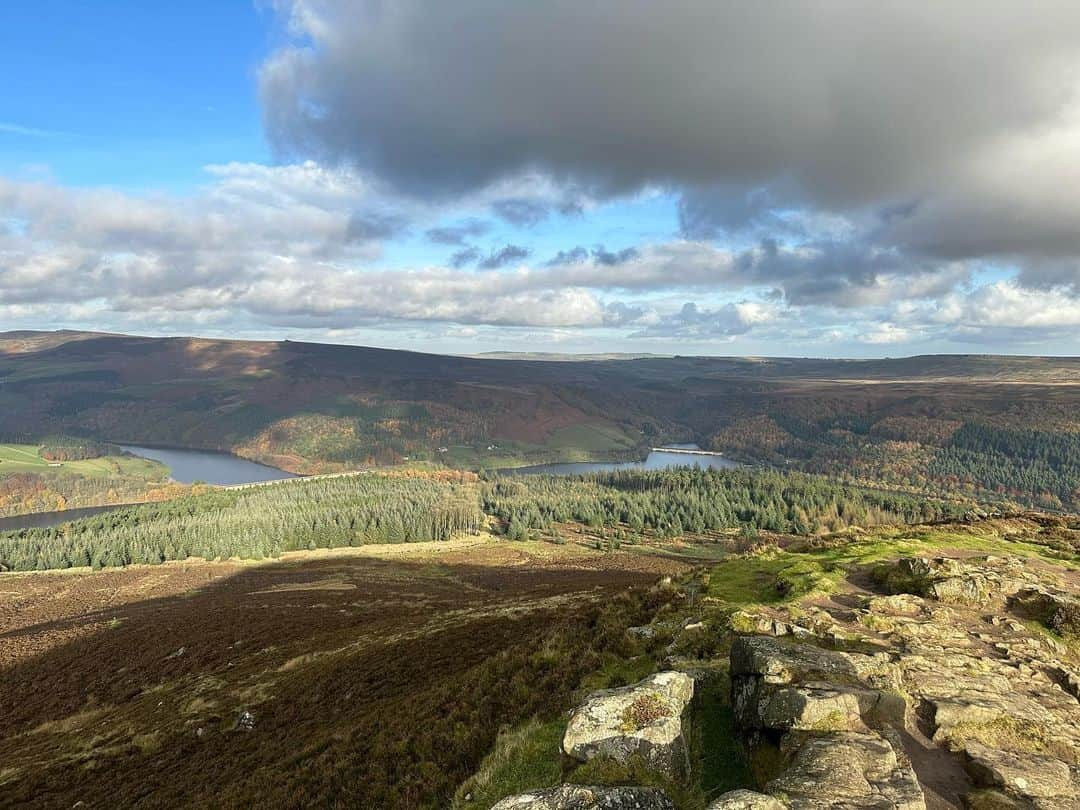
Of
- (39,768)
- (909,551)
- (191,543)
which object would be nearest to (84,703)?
(39,768)

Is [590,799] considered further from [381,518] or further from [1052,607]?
[381,518]

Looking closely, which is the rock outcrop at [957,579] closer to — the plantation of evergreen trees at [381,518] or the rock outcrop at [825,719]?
the rock outcrop at [825,719]

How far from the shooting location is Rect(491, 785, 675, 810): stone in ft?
29.9

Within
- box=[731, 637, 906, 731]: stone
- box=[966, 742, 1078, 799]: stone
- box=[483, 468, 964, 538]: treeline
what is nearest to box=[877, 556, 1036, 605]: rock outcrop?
box=[731, 637, 906, 731]: stone

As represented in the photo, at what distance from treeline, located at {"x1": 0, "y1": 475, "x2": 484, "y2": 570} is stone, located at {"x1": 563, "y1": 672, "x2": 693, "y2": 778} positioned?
152584mm

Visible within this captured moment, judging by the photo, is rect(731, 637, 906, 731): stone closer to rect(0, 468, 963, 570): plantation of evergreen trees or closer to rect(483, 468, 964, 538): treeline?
rect(0, 468, 963, 570): plantation of evergreen trees

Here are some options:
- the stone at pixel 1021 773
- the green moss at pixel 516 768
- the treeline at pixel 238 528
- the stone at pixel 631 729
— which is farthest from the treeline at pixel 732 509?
the stone at pixel 1021 773

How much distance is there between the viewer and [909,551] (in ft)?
97.8

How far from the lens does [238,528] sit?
150 meters

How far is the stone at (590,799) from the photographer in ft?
29.9

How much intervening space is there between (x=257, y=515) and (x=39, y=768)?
499 feet

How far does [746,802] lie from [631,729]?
3.44 m

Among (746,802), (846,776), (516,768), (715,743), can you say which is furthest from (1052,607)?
(516,768)

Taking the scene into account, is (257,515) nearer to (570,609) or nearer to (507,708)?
(570,609)
